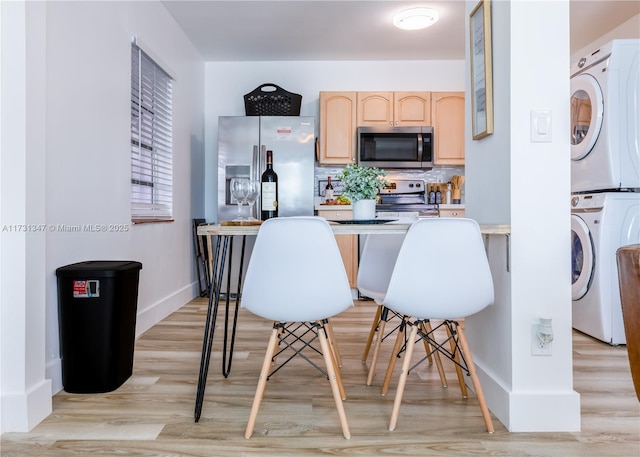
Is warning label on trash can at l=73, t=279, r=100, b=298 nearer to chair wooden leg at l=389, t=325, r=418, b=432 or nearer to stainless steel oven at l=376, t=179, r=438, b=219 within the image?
chair wooden leg at l=389, t=325, r=418, b=432

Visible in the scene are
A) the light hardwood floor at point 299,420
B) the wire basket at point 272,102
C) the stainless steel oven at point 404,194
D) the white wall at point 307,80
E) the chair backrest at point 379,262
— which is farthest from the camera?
the white wall at point 307,80

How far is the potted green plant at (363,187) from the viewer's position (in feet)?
5.76

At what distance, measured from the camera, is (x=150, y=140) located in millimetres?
3143

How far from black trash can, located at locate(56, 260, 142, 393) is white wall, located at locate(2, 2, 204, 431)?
8 centimetres

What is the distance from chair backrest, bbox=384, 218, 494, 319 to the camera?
4.68ft

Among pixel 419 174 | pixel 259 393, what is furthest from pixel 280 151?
pixel 259 393

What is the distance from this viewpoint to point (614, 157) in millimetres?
2674

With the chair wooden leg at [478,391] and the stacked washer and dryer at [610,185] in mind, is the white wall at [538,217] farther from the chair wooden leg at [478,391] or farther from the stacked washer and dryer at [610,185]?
the stacked washer and dryer at [610,185]

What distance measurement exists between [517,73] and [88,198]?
213 centimetres

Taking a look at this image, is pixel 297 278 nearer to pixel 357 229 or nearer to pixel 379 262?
pixel 357 229

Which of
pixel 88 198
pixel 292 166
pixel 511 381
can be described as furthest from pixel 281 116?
pixel 511 381

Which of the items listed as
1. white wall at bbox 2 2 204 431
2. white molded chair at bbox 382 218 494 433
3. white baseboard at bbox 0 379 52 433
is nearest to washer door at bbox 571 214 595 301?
white molded chair at bbox 382 218 494 433

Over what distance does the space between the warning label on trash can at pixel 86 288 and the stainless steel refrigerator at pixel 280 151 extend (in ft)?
7.72

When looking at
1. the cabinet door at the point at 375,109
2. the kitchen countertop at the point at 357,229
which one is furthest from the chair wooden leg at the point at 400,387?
the cabinet door at the point at 375,109
